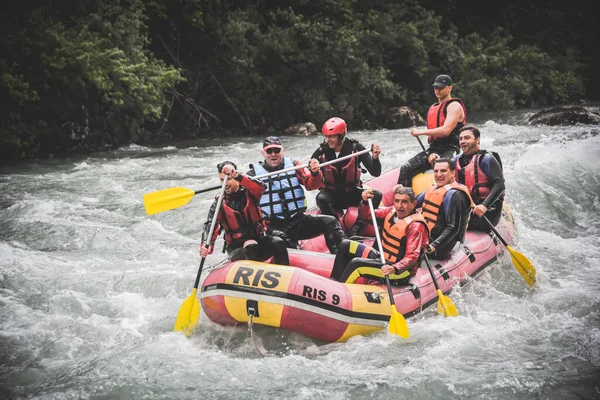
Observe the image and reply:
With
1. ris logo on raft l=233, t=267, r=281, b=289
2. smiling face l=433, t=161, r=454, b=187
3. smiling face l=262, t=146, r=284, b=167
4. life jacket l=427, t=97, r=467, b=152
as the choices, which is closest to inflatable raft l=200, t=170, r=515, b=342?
ris logo on raft l=233, t=267, r=281, b=289

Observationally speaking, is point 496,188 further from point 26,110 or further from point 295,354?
point 26,110

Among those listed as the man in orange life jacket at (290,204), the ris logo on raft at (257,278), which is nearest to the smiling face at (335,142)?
the man in orange life jacket at (290,204)

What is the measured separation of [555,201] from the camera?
7.34m

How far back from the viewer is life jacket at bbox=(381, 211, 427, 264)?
12.5ft

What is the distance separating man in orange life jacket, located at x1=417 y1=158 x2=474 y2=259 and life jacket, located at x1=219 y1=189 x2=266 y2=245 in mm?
1335

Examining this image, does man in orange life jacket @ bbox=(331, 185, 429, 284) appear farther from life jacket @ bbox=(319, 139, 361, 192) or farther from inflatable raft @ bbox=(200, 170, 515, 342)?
life jacket @ bbox=(319, 139, 361, 192)

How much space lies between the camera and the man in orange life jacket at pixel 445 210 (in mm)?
4078

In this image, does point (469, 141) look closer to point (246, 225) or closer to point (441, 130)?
point (441, 130)

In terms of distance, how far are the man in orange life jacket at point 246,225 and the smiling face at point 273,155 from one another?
→ 0.44 metres

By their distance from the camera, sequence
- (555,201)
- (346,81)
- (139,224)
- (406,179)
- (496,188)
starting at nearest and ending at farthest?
1. (496,188)
2. (406,179)
3. (139,224)
4. (555,201)
5. (346,81)

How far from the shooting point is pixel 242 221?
3996 millimetres

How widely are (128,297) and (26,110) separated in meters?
6.66

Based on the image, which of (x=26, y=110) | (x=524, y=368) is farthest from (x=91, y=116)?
(x=524, y=368)

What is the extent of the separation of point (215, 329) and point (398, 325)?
1308 mm
